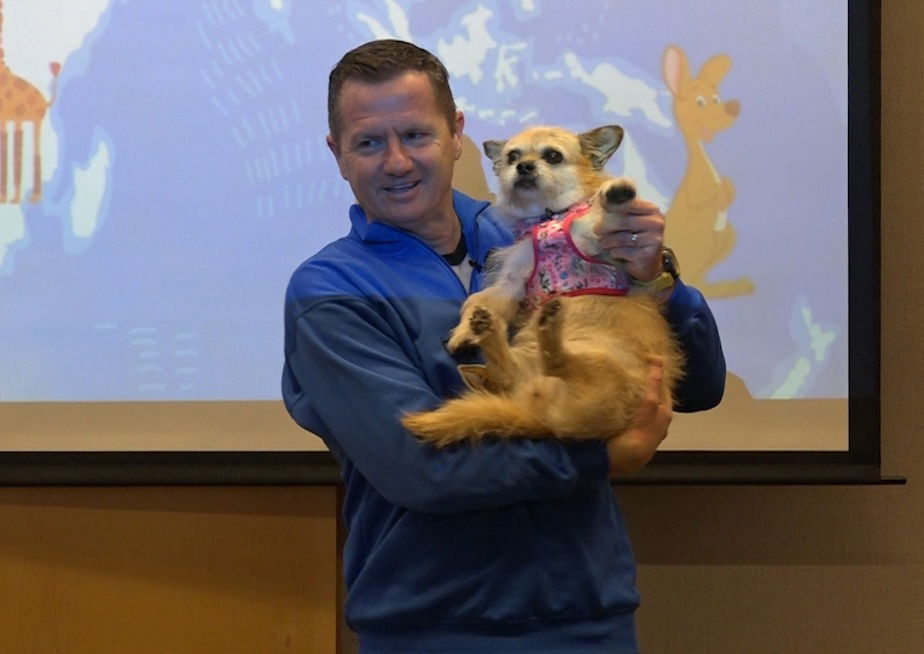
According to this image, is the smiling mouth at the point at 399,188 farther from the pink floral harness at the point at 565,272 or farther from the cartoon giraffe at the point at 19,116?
the cartoon giraffe at the point at 19,116

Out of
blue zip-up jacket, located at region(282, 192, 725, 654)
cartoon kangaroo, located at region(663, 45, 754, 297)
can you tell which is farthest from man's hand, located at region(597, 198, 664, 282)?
cartoon kangaroo, located at region(663, 45, 754, 297)

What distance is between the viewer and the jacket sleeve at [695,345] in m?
1.53

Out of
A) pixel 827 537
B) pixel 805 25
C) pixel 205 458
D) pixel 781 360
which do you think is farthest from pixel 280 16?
pixel 827 537

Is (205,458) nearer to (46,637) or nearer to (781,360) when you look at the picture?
(46,637)

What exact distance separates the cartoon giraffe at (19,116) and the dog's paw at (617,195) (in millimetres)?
1568

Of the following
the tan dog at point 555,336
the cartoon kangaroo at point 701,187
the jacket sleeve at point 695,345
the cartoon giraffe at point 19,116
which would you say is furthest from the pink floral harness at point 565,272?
the cartoon giraffe at point 19,116

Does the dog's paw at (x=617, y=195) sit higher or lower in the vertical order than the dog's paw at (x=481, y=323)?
higher

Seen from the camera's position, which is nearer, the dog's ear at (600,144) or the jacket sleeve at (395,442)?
the jacket sleeve at (395,442)

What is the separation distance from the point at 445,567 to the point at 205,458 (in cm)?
121

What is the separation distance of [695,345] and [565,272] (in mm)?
235

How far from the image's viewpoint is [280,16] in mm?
2404

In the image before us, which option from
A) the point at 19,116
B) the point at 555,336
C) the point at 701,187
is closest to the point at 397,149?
the point at 555,336

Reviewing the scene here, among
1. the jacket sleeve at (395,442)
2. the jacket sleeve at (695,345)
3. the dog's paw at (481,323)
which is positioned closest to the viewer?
the jacket sleeve at (395,442)

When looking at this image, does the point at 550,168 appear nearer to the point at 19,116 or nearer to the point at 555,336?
the point at 555,336
